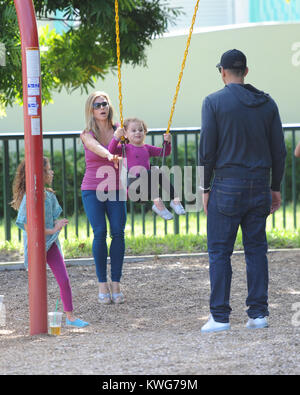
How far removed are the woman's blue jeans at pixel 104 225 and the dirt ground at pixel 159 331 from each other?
350 mm

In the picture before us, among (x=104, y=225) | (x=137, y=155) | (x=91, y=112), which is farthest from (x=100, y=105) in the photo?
(x=104, y=225)

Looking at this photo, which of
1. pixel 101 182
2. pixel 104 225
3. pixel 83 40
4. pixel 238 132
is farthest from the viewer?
pixel 83 40

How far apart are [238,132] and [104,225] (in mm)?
1853

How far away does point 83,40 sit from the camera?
28.9ft

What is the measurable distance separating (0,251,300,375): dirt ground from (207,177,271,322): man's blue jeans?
0.23 meters

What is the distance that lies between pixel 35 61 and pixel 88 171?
1.40 meters

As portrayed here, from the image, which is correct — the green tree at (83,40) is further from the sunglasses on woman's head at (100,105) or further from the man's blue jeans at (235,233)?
the man's blue jeans at (235,233)

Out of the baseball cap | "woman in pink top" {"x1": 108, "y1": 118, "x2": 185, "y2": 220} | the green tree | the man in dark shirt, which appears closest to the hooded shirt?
the man in dark shirt

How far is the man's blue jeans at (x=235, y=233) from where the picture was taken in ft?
15.8

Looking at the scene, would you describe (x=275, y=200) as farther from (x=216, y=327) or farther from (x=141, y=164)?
(x=141, y=164)

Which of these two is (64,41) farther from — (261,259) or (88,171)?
(261,259)

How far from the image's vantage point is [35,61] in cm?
502

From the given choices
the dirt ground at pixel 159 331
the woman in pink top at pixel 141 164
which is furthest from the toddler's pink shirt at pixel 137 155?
the dirt ground at pixel 159 331
